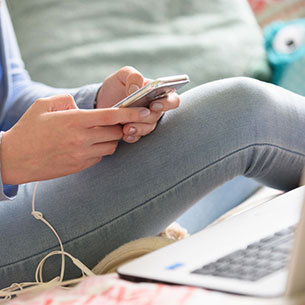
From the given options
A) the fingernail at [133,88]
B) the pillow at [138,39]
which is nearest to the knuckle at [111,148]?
the fingernail at [133,88]

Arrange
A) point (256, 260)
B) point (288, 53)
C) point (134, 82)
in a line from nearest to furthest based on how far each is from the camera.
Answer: point (256, 260) → point (134, 82) → point (288, 53)

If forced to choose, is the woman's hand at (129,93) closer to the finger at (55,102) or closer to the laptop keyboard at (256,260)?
the finger at (55,102)

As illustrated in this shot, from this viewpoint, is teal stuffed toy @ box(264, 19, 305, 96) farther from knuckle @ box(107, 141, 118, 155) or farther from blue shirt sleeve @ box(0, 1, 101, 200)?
knuckle @ box(107, 141, 118, 155)

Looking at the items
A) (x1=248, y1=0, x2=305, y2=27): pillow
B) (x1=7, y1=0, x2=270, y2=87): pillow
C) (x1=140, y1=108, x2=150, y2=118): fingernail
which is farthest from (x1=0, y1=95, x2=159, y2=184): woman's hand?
(x1=248, y1=0, x2=305, y2=27): pillow

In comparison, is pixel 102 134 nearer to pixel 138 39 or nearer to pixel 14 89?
pixel 14 89

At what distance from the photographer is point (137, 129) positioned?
69cm

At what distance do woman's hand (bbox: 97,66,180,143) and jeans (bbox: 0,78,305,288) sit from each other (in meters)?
0.02

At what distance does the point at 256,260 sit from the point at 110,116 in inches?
11.2

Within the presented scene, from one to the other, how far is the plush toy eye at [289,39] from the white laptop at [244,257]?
0.79m

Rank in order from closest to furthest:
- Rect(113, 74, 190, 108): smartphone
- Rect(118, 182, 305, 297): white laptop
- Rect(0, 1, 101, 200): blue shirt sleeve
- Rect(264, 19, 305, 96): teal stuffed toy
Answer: Rect(118, 182, 305, 297): white laptop
Rect(113, 74, 190, 108): smartphone
Rect(0, 1, 101, 200): blue shirt sleeve
Rect(264, 19, 305, 96): teal stuffed toy

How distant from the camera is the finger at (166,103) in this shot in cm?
69

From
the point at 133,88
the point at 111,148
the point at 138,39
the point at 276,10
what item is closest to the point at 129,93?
the point at 133,88

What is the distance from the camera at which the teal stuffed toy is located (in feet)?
4.19

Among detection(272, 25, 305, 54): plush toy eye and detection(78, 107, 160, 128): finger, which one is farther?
detection(272, 25, 305, 54): plush toy eye
